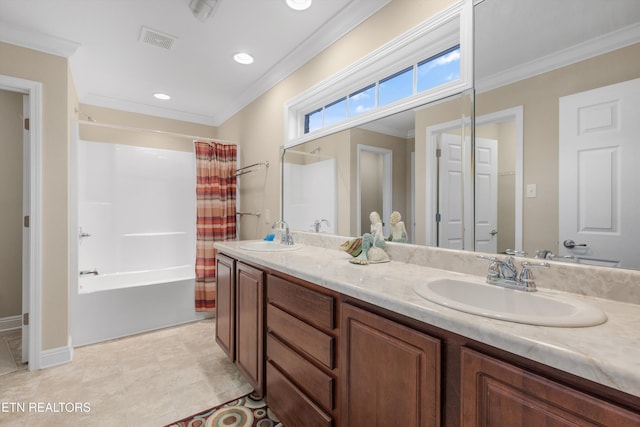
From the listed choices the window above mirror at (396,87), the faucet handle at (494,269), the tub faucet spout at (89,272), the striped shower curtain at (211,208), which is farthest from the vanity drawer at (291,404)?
the tub faucet spout at (89,272)

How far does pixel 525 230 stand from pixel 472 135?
47 centimetres

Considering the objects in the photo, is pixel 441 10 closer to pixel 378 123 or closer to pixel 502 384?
pixel 378 123

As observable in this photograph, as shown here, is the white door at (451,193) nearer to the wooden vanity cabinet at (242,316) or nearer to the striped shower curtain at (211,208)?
the wooden vanity cabinet at (242,316)

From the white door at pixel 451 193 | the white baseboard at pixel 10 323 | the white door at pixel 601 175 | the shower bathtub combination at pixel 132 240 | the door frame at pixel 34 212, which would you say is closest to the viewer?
the white door at pixel 601 175

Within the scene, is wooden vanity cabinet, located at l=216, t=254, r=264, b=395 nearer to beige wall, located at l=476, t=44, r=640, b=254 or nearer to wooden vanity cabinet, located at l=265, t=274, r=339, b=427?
wooden vanity cabinet, located at l=265, t=274, r=339, b=427

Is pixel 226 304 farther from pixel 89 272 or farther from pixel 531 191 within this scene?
pixel 89 272

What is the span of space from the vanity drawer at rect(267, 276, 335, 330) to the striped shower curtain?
70.8 inches

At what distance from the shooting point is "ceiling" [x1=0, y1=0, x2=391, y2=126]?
1.87m

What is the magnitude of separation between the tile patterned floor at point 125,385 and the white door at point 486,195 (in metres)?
1.72

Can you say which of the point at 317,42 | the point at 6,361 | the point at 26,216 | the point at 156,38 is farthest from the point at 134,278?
the point at 317,42

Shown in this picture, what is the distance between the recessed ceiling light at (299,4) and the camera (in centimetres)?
180

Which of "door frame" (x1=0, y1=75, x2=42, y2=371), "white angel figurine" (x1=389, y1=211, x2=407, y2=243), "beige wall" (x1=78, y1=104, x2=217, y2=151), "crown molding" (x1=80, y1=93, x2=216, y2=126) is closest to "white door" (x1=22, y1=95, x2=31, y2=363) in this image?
"door frame" (x1=0, y1=75, x2=42, y2=371)

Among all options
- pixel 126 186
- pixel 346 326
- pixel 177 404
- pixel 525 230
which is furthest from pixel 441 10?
pixel 126 186

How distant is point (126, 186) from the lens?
3.45 meters
